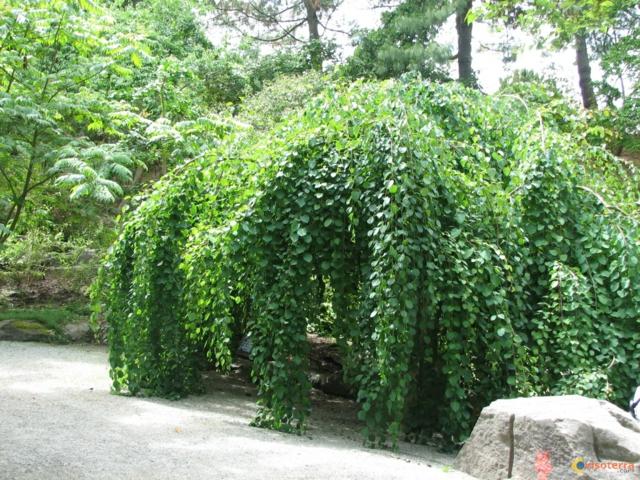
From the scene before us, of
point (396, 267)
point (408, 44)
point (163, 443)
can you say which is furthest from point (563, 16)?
point (163, 443)

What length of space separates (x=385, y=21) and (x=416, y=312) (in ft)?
36.5

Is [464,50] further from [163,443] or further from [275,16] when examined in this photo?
[163,443]

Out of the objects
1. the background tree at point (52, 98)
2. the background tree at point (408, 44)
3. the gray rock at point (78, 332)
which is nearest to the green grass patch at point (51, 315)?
the gray rock at point (78, 332)

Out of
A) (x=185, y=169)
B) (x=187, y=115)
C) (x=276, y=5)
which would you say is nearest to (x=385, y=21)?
(x=276, y=5)

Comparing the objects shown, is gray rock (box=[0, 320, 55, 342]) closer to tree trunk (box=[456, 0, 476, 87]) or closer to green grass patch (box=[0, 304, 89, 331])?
green grass patch (box=[0, 304, 89, 331])

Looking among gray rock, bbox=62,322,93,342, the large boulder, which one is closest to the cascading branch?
the large boulder

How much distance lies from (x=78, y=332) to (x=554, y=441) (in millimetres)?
6878

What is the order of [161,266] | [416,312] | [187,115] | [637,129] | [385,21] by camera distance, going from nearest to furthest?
1. [416,312]
2. [161,266]
3. [187,115]
4. [637,129]
5. [385,21]

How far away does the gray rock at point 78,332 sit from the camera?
27.4ft

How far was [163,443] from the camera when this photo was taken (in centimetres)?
349

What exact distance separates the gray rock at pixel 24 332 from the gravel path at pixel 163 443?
9.59ft

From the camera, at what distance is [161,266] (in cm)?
484


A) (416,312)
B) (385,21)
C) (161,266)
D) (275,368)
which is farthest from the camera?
(385,21)

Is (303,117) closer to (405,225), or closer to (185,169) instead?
(185,169)
